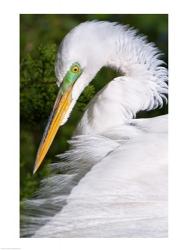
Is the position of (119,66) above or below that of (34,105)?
above

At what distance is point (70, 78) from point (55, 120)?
153 mm

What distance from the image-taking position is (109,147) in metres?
2.79

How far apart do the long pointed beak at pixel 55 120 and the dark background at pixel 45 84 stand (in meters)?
0.05

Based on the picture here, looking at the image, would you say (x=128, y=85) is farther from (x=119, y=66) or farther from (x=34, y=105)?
(x=34, y=105)

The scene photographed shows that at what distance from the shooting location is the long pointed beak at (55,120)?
109 inches

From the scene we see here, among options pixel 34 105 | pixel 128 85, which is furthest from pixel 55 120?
pixel 128 85

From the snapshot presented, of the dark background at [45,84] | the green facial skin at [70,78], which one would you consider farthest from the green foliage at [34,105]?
the green facial skin at [70,78]

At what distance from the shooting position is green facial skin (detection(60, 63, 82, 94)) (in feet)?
8.97

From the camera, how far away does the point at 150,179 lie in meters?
2.73

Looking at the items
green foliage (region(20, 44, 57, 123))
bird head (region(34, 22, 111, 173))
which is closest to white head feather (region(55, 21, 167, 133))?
bird head (region(34, 22, 111, 173))
